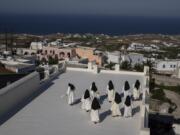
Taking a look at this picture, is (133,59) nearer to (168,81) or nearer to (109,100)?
(168,81)

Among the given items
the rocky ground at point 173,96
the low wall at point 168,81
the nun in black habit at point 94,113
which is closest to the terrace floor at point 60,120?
the nun in black habit at point 94,113

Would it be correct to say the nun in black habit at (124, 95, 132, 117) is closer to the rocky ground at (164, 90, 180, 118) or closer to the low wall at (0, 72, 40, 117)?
the low wall at (0, 72, 40, 117)

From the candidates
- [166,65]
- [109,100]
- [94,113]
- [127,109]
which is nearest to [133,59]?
[166,65]

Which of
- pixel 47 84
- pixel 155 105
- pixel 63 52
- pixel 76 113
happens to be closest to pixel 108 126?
pixel 76 113

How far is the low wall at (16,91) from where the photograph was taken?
10466 millimetres

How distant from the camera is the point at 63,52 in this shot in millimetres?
46531

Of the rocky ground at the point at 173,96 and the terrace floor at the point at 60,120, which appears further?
the rocky ground at the point at 173,96

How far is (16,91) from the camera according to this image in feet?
37.5

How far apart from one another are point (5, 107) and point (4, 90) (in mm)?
461

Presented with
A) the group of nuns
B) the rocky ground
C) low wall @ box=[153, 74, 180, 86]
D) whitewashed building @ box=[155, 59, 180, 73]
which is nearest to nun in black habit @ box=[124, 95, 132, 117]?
the group of nuns

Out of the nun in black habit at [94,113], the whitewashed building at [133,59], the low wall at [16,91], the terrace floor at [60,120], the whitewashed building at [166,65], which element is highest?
the low wall at [16,91]

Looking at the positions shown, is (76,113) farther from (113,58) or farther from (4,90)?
(113,58)

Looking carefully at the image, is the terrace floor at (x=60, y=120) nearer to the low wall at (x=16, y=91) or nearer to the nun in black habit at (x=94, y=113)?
the nun in black habit at (x=94, y=113)

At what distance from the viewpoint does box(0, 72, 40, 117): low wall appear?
10.5 metres
